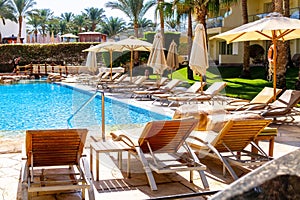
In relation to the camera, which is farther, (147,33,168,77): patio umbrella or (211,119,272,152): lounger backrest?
(147,33,168,77): patio umbrella

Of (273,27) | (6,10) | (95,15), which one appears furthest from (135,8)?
(273,27)

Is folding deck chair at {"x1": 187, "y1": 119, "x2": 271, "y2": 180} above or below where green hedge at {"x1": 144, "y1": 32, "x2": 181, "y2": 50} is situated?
below

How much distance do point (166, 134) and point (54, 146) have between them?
1314 millimetres

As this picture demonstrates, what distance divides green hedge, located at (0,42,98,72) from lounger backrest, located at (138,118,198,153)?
98.7 feet

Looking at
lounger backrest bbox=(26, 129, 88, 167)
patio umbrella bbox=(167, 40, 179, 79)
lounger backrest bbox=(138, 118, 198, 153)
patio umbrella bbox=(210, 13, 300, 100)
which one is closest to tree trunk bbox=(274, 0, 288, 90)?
patio umbrella bbox=(210, 13, 300, 100)

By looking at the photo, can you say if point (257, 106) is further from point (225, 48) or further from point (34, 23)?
point (34, 23)

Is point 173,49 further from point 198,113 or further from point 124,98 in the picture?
point 198,113

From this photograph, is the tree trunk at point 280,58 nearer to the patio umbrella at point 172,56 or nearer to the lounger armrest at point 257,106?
the lounger armrest at point 257,106

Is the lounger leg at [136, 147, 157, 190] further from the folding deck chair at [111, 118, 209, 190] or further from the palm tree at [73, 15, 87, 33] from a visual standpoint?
the palm tree at [73, 15, 87, 33]

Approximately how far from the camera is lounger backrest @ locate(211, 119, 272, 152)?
16.4 ft

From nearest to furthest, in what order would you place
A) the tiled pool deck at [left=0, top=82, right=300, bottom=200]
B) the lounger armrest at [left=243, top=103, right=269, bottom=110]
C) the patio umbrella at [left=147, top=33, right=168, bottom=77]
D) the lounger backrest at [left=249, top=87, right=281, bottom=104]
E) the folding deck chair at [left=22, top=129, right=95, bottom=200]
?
the folding deck chair at [left=22, top=129, right=95, bottom=200] → the tiled pool deck at [left=0, top=82, right=300, bottom=200] → the lounger armrest at [left=243, top=103, right=269, bottom=110] → the lounger backrest at [left=249, top=87, right=281, bottom=104] → the patio umbrella at [left=147, top=33, right=168, bottom=77]

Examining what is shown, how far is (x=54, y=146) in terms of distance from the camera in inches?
174

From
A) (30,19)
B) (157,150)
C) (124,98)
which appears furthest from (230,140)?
(30,19)

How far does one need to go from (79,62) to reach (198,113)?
96.4 feet
